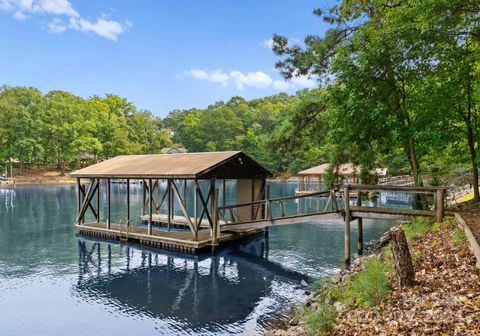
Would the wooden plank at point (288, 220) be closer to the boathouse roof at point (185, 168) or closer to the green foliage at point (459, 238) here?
the boathouse roof at point (185, 168)

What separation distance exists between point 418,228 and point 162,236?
10147mm

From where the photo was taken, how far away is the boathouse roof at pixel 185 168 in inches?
595

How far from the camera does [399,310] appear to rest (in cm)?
520

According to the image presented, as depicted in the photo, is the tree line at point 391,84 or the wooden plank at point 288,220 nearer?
the tree line at point 391,84

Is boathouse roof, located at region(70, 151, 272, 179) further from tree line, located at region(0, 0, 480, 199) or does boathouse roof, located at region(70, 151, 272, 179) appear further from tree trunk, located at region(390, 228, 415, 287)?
tree trunk, located at region(390, 228, 415, 287)

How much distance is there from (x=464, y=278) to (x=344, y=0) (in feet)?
32.9

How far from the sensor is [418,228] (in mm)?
10312

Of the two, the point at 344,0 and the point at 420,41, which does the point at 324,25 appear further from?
the point at 420,41

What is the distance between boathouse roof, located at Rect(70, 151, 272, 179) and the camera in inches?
595

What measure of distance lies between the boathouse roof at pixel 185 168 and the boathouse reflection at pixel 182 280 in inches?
126

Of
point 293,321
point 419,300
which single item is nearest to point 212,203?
point 293,321

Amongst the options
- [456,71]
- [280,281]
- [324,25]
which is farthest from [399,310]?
[324,25]

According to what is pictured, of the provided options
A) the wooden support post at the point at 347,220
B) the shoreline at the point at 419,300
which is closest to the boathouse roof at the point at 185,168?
the wooden support post at the point at 347,220

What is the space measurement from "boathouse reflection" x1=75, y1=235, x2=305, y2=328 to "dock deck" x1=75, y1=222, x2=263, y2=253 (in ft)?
1.46
